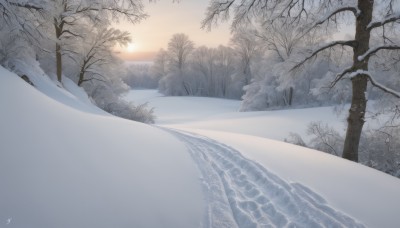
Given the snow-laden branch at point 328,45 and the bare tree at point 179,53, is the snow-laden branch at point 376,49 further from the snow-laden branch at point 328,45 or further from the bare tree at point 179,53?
the bare tree at point 179,53

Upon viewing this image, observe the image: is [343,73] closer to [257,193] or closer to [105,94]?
[257,193]

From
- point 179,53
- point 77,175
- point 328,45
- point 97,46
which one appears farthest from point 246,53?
point 77,175

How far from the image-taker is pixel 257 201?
414cm

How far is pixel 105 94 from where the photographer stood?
67.7 ft

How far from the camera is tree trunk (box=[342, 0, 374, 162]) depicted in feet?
22.4

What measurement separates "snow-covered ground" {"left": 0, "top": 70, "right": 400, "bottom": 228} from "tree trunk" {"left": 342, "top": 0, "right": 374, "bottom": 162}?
2.03 metres

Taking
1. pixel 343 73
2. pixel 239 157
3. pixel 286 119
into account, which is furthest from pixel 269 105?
pixel 239 157

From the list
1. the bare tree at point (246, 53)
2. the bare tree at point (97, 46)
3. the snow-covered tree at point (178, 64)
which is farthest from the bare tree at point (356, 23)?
the snow-covered tree at point (178, 64)

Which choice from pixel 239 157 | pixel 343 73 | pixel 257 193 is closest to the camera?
pixel 257 193

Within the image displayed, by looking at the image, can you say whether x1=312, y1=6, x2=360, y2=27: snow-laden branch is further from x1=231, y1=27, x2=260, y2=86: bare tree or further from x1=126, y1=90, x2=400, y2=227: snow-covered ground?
x1=231, y1=27, x2=260, y2=86: bare tree

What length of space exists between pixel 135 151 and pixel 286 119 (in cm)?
1618

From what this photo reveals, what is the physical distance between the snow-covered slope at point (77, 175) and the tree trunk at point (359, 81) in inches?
185

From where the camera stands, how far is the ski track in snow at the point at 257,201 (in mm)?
3570

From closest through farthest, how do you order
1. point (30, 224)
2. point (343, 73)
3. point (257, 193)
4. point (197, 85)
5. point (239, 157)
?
point (30, 224), point (257, 193), point (239, 157), point (343, 73), point (197, 85)
